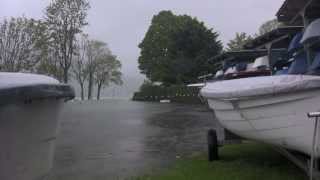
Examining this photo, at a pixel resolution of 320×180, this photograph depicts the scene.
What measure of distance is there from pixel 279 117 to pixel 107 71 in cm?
7592

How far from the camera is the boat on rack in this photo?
566cm

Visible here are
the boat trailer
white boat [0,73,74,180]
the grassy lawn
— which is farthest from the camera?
the grassy lawn

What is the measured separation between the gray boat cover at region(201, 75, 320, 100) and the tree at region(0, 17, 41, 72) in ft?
99.3

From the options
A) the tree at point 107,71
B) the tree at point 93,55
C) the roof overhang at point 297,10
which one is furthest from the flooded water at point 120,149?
the tree at point 107,71

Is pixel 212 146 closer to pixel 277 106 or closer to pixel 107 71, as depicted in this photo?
pixel 277 106

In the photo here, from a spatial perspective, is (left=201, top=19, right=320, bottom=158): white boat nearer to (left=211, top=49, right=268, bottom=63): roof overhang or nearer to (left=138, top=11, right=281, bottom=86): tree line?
(left=211, top=49, right=268, bottom=63): roof overhang

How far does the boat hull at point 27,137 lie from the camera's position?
3.67 metres

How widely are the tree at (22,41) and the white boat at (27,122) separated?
32.0 meters

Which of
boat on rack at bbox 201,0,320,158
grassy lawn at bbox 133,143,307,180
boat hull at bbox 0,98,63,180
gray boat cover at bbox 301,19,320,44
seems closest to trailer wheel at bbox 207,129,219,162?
grassy lawn at bbox 133,143,307,180

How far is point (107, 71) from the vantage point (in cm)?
8138

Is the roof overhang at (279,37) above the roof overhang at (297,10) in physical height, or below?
below

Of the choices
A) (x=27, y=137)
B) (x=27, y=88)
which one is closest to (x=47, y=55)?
(x=27, y=137)

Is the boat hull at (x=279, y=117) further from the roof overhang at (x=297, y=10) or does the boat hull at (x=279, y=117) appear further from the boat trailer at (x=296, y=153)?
the roof overhang at (x=297, y=10)

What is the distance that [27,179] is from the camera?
4.18 m
